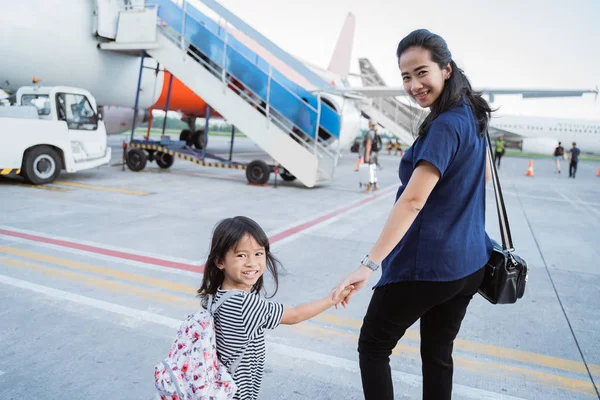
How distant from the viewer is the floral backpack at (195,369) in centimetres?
168

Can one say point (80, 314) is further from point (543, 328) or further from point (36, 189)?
point (36, 189)

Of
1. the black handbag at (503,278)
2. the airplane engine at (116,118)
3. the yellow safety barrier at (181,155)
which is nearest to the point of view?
the black handbag at (503,278)

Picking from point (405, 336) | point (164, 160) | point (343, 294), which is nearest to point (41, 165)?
point (164, 160)

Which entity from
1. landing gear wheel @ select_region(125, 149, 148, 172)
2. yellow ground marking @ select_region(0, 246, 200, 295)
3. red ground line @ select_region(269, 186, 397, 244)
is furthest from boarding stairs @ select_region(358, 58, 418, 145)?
yellow ground marking @ select_region(0, 246, 200, 295)

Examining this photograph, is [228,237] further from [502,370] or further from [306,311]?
[502,370]

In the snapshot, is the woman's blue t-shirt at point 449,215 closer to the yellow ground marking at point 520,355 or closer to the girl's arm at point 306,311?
the girl's arm at point 306,311

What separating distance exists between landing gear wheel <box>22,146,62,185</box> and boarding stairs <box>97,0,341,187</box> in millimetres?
3427

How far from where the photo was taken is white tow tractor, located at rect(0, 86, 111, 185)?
910 cm

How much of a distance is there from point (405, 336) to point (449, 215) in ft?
6.55

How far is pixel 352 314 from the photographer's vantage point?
401cm

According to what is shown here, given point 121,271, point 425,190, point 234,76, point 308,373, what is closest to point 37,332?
point 121,271

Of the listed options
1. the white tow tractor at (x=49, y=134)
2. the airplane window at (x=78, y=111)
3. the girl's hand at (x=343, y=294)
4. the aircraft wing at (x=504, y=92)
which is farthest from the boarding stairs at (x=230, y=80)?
the girl's hand at (x=343, y=294)

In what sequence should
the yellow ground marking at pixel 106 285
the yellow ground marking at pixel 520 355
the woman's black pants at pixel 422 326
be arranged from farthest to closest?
1. the yellow ground marking at pixel 106 285
2. the yellow ground marking at pixel 520 355
3. the woman's black pants at pixel 422 326

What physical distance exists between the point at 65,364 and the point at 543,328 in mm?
3490
